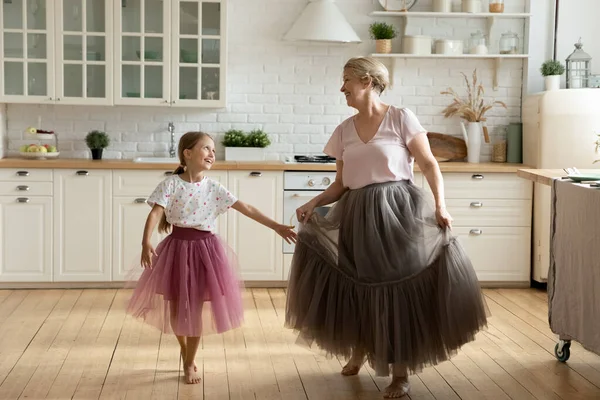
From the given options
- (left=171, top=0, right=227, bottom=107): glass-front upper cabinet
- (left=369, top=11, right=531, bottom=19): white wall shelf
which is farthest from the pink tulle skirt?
(left=369, top=11, right=531, bottom=19): white wall shelf

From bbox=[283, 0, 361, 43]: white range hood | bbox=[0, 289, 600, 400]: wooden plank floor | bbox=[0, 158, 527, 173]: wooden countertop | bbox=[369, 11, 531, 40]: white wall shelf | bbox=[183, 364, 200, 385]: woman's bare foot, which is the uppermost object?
bbox=[369, 11, 531, 40]: white wall shelf

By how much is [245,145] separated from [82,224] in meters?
1.30

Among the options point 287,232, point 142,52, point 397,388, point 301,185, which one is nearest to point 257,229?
point 301,185

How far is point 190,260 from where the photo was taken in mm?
4152

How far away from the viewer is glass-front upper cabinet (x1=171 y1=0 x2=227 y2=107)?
649cm

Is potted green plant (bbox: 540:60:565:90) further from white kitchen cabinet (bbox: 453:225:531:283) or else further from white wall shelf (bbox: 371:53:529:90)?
white kitchen cabinet (bbox: 453:225:531:283)

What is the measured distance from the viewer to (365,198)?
4043 millimetres

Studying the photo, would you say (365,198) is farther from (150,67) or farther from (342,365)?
(150,67)

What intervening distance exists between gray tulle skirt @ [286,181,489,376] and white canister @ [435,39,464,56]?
9.48ft

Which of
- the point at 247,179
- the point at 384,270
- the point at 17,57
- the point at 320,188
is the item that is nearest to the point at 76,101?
the point at 17,57

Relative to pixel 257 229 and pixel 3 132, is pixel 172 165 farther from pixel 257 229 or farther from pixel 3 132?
pixel 3 132

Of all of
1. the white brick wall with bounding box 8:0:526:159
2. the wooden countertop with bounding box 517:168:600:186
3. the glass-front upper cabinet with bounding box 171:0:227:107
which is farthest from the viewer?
the white brick wall with bounding box 8:0:526:159

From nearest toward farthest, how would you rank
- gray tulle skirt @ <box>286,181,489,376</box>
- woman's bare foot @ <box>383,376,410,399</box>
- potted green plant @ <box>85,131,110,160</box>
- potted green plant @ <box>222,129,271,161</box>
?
gray tulle skirt @ <box>286,181,489,376</box>
woman's bare foot @ <box>383,376,410,399</box>
potted green plant @ <box>85,131,110,160</box>
potted green plant @ <box>222,129,271,161</box>

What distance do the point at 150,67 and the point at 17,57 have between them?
901 mm
